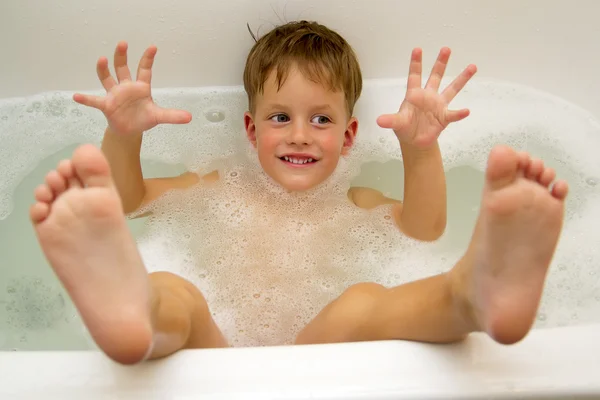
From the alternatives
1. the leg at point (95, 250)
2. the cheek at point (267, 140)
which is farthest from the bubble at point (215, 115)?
Result: the leg at point (95, 250)

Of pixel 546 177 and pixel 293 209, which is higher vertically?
pixel 546 177

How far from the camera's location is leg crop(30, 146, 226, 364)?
615 millimetres

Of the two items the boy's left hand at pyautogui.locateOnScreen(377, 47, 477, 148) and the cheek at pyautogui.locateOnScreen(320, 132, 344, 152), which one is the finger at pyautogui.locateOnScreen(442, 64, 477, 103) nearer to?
the boy's left hand at pyautogui.locateOnScreen(377, 47, 477, 148)

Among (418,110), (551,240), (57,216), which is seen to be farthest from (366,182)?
(57,216)

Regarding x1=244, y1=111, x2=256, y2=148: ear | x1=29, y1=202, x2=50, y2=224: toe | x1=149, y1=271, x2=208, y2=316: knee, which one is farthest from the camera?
x1=244, y1=111, x2=256, y2=148: ear

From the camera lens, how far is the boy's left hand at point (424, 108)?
98 cm

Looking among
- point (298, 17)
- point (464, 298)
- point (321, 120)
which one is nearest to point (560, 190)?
point (464, 298)

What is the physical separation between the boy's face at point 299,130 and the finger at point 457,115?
0.20 metres

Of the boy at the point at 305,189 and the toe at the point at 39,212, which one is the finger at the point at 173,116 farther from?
the toe at the point at 39,212

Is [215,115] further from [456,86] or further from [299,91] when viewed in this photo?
[456,86]

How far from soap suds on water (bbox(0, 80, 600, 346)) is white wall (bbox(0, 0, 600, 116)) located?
0.15ft

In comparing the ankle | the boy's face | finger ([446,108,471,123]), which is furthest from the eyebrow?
the ankle

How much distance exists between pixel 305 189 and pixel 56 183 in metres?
0.56

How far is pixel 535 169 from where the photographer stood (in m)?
0.63
